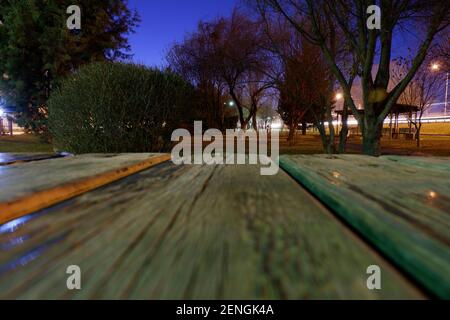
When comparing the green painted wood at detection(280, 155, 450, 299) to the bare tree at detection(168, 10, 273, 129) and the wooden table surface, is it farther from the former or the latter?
the bare tree at detection(168, 10, 273, 129)

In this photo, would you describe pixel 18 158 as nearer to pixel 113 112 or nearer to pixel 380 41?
pixel 113 112

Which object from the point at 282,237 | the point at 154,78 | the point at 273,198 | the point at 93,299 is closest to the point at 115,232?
the point at 93,299

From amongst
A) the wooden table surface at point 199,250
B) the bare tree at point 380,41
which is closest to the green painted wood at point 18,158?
the wooden table surface at point 199,250

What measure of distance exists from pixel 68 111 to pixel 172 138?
6.32 feet

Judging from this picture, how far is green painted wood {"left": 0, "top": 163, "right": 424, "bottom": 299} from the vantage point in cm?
32

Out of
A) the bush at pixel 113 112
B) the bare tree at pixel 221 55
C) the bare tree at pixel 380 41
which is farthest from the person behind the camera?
the bare tree at pixel 221 55

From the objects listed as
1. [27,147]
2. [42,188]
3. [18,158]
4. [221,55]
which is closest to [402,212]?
[42,188]

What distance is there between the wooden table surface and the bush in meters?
4.12

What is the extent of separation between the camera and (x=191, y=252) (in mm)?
411

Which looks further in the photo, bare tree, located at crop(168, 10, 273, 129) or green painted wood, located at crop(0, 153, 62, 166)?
bare tree, located at crop(168, 10, 273, 129)

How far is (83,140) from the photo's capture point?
15.1 feet

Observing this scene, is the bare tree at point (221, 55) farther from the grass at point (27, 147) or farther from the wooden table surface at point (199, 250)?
the wooden table surface at point (199, 250)

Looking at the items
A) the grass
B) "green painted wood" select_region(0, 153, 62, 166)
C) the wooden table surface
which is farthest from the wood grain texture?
the grass

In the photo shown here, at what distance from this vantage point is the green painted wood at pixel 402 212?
13.7 inches
